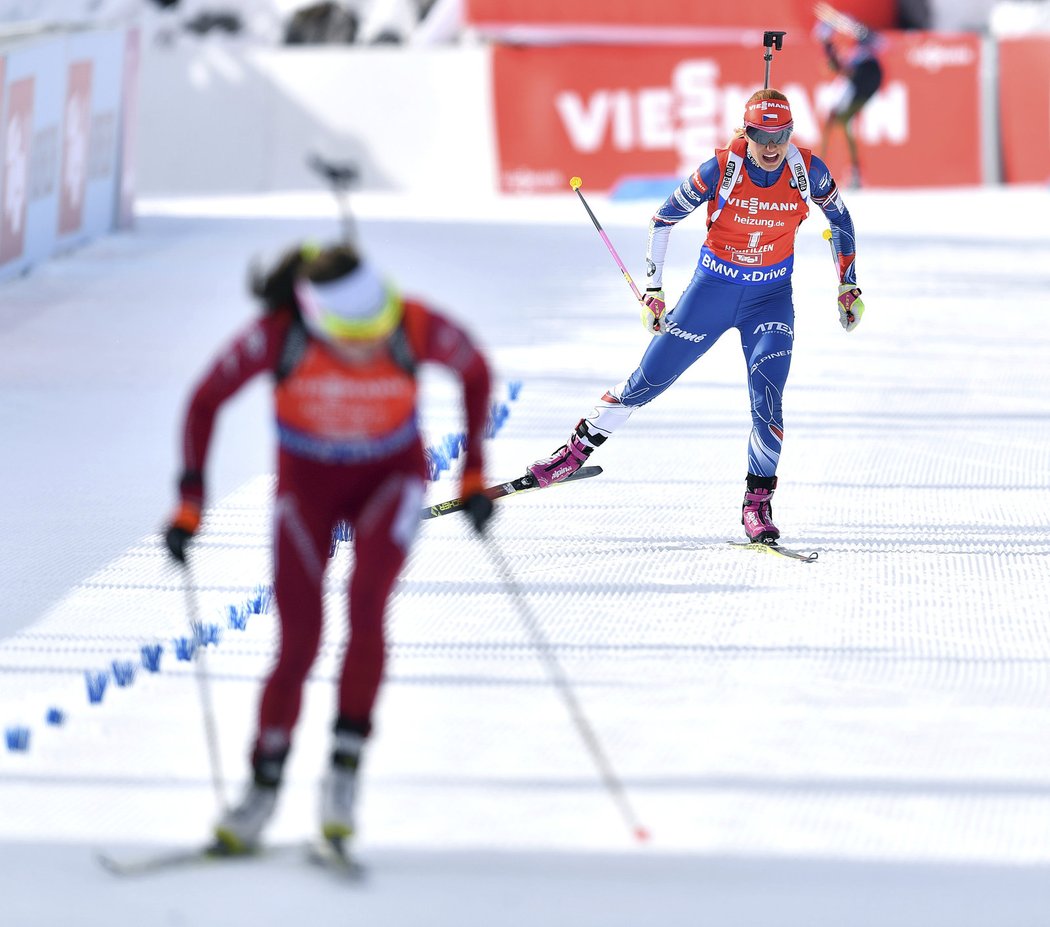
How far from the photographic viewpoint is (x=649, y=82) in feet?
73.2

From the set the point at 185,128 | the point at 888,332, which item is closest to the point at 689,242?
the point at 888,332

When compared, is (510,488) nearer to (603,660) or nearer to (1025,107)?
(603,660)

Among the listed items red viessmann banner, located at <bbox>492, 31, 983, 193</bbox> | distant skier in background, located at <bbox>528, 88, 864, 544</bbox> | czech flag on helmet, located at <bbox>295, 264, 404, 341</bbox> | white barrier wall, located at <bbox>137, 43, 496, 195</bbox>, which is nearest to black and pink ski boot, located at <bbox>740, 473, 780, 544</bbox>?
distant skier in background, located at <bbox>528, 88, 864, 544</bbox>

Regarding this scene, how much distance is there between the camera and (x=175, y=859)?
4.18 m

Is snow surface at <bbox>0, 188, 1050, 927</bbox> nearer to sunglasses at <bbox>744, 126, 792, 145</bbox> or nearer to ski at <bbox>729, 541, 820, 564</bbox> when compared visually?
ski at <bbox>729, 541, 820, 564</bbox>

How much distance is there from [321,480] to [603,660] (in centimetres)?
178

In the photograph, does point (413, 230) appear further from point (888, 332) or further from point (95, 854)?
point (95, 854)

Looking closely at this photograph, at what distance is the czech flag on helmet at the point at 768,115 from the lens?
22.8 feet

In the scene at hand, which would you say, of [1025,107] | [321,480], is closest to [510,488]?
[321,480]

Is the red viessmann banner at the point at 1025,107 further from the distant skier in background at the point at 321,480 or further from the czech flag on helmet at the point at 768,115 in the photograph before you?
the distant skier in background at the point at 321,480

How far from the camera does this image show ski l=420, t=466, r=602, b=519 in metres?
7.80

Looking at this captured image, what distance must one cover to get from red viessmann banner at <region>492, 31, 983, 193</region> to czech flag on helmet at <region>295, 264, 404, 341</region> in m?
18.1

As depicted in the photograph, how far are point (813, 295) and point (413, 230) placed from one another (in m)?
5.06

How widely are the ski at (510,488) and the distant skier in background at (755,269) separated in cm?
68
